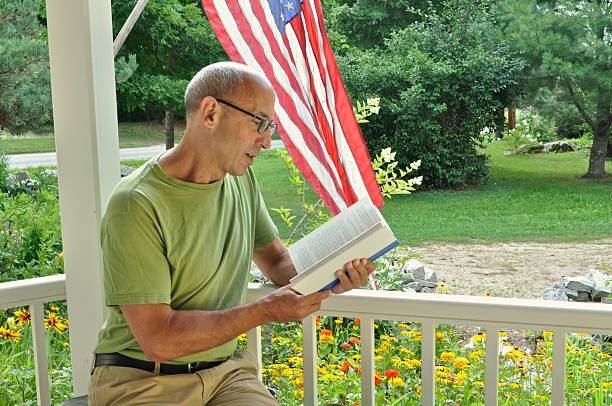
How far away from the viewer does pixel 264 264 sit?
210 cm

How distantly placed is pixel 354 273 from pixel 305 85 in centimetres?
92

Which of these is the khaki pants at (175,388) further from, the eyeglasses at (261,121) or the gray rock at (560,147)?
the gray rock at (560,147)

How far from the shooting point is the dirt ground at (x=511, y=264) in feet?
21.5

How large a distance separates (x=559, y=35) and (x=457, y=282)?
7.12ft

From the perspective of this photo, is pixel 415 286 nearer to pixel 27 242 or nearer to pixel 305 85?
pixel 27 242

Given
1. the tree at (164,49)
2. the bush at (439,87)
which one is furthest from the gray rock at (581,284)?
the tree at (164,49)

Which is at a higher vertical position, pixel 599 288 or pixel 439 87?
pixel 439 87

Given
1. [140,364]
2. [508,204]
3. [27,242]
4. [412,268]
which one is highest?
[140,364]

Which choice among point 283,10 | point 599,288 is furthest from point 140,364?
point 599,288

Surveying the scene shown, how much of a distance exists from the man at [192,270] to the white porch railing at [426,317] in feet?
0.86

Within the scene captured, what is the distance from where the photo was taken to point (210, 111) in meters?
1.77

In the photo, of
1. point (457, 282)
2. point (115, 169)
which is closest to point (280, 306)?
point (115, 169)

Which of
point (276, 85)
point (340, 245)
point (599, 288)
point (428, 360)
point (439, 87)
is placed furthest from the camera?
point (439, 87)

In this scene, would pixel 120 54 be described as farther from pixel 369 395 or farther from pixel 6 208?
pixel 369 395
